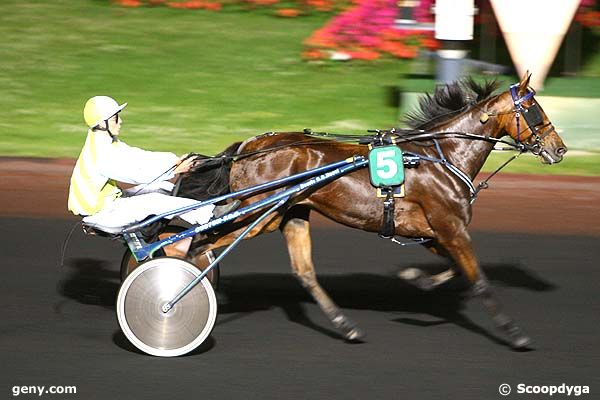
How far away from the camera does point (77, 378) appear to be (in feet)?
19.9

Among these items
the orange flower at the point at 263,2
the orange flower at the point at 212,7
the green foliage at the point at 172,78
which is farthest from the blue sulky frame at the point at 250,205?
the orange flower at the point at 212,7

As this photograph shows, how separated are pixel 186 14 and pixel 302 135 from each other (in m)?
11.0

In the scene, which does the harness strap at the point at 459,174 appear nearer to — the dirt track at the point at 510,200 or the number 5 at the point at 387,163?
the number 5 at the point at 387,163

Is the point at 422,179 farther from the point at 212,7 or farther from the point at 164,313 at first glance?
the point at 212,7

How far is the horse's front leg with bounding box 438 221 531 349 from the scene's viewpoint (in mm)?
6637

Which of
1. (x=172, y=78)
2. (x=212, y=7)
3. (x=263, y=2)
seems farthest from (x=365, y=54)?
(x=212, y=7)

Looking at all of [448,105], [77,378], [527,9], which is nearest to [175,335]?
[77,378]

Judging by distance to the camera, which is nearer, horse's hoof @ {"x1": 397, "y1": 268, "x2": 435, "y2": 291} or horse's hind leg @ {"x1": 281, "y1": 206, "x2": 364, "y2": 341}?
horse's hind leg @ {"x1": 281, "y1": 206, "x2": 364, "y2": 341}

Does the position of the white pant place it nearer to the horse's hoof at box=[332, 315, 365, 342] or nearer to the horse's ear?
the horse's hoof at box=[332, 315, 365, 342]

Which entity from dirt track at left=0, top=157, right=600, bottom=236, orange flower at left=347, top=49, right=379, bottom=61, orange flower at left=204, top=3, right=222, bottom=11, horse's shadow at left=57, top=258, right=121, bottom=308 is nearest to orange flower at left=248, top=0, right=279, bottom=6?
orange flower at left=204, top=3, right=222, bottom=11

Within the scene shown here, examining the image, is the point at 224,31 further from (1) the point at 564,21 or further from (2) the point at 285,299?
(2) the point at 285,299

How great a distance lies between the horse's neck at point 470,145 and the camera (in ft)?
22.7

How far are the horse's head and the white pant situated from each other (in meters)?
2.01

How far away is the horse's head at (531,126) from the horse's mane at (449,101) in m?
0.34
